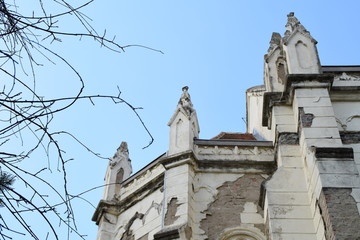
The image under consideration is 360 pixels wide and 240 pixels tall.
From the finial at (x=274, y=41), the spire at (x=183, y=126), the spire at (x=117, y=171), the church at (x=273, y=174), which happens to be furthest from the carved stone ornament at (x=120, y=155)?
the finial at (x=274, y=41)

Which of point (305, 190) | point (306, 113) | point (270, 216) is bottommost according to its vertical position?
point (270, 216)

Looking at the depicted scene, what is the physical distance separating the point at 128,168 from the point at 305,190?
6638mm

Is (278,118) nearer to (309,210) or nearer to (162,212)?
(309,210)

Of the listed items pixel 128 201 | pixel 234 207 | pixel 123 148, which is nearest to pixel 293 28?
pixel 234 207

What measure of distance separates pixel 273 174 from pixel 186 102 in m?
4.20

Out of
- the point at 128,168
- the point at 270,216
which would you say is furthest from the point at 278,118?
the point at 128,168

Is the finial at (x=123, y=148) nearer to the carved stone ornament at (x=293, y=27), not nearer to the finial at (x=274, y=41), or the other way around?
the finial at (x=274, y=41)

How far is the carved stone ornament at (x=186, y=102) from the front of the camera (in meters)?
12.5

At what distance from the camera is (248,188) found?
1080 centimetres

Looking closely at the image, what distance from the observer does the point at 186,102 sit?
42.0ft

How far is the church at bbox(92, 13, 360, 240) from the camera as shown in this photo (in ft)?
27.2

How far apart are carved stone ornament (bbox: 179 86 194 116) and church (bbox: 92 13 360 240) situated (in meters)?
A: 0.03

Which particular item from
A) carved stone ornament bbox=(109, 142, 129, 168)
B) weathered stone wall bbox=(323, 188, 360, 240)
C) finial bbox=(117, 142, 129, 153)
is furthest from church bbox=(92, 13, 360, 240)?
finial bbox=(117, 142, 129, 153)

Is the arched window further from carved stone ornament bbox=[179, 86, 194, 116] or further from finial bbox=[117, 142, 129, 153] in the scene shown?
finial bbox=[117, 142, 129, 153]
